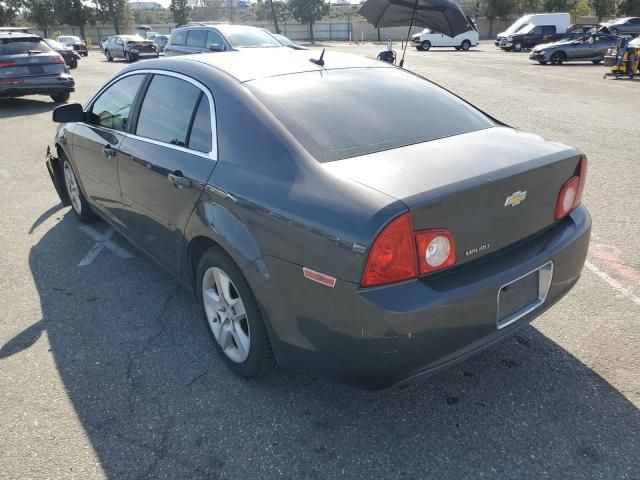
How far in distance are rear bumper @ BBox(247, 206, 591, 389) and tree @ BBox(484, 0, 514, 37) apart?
59919 millimetres

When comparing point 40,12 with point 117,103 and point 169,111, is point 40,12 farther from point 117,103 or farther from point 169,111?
point 169,111

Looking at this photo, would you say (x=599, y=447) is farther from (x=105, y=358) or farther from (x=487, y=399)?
(x=105, y=358)

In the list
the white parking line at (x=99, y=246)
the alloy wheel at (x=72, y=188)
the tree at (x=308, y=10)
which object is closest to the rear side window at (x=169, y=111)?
the white parking line at (x=99, y=246)

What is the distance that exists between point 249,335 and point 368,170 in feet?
3.46

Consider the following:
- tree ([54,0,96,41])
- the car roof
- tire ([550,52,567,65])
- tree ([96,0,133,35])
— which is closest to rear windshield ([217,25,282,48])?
the car roof

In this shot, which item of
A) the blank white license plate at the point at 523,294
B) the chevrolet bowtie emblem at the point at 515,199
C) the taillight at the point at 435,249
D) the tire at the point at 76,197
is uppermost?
the chevrolet bowtie emblem at the point at 515,199

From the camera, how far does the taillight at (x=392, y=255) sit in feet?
6.53

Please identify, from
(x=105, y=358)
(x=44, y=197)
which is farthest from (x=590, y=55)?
(x=105, y=358)

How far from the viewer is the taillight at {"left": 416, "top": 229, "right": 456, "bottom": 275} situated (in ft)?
6.78

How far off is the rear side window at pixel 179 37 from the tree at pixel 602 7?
49.5 m

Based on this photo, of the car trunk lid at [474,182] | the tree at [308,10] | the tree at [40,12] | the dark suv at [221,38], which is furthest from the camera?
the tree at [308,10]

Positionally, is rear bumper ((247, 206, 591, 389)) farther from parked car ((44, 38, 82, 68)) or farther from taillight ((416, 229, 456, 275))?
parked car ((44, 38, 82, 68))

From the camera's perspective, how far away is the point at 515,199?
92.7 inches

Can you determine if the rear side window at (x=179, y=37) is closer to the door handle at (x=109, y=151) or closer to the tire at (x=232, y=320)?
the door handle at (x=109, y=151)
